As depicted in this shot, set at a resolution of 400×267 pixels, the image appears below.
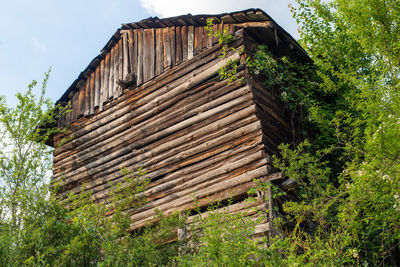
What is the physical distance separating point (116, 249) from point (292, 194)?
443 cm

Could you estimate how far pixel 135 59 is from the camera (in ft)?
38.7

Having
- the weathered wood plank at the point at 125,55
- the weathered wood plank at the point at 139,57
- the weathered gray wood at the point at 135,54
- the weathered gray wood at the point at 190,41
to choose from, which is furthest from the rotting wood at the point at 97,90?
the weathered gray wood at the point at 190,41

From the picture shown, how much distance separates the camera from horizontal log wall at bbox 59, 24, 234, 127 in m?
10.4

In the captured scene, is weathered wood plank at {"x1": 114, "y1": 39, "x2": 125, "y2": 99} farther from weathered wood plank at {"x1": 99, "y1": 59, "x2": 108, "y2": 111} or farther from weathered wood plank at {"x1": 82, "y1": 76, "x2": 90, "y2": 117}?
weathered wood plank at {"x1": 82, "y1": 76, "x2": 90, "y2": 117}

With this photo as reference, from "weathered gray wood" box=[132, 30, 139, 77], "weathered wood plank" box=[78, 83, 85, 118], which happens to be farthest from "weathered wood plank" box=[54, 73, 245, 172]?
"weathered gray wood" box=[132, 30, 139, 77]

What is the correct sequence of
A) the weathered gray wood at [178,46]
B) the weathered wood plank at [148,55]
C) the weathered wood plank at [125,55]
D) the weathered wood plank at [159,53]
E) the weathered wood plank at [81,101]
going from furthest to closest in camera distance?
1. the weathered wood plank at [81,101]
2. the weathered wood plank at [125,55]
3. the weathered wood plank at [148,55]
4. the weathered wood plank at [159,53]
5. the weathered gray wood at [178,46]

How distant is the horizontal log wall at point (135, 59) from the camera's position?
34.0ft

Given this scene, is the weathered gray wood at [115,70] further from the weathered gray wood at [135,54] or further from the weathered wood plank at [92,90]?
the weathered wood plank at [92,90]

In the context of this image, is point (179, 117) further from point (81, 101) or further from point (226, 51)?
point (81, 101)

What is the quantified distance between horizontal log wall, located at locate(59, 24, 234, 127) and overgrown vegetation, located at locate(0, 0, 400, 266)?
1145mm

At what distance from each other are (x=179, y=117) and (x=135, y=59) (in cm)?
294

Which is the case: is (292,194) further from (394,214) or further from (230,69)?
(230,69)

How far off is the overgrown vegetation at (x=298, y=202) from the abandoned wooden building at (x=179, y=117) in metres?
0.45

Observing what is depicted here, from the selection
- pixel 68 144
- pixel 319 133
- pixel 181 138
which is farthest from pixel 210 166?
pixel 68 144
